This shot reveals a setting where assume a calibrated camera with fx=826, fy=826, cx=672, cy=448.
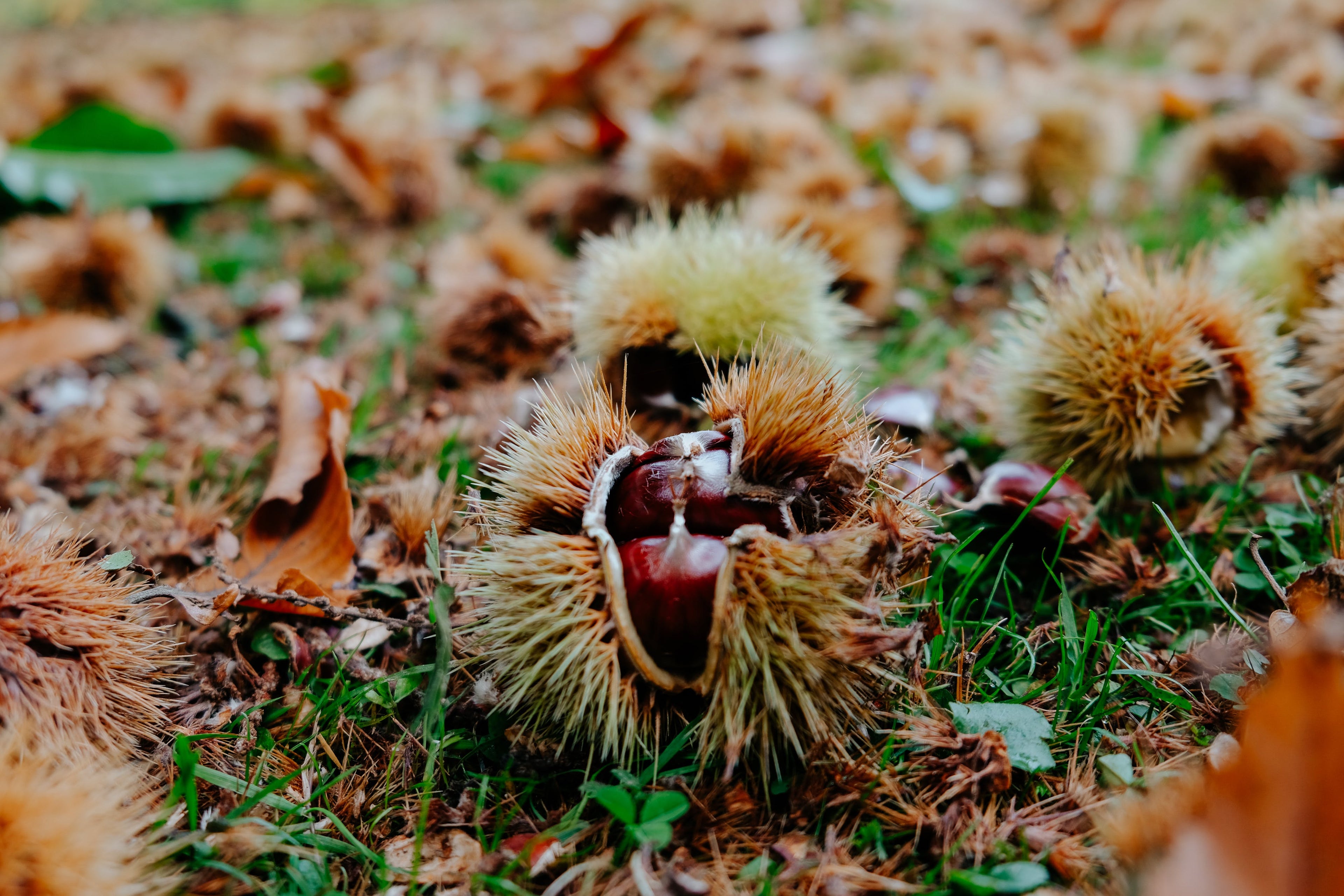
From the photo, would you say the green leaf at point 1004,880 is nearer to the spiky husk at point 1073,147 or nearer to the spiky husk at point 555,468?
the spiky husk at point 555,468

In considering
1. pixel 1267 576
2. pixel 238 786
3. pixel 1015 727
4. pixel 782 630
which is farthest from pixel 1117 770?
pixel 238 786

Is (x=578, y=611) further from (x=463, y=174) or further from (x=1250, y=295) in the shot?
(x=463, y=174)

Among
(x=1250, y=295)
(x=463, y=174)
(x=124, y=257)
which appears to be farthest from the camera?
(x=463, y=174)

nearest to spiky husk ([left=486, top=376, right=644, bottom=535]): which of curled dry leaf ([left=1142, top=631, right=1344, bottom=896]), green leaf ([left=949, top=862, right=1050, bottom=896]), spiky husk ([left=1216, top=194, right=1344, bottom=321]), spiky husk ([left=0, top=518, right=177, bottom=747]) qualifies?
spiky husk ([left=0, top=518, right=177, bottom=747])

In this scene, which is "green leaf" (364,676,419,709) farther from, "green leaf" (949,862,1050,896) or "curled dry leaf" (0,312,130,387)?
"curled dry leaf" (0,312,130,387)

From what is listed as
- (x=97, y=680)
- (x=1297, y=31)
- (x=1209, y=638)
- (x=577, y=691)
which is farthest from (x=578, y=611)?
(x=1297, y=31)

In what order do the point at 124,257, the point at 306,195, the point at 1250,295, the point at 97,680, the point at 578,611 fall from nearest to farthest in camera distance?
the point at 578,611 → the point at 97,680 → the point at 1250,295 → the point at 124,257 → the point at 306,195
